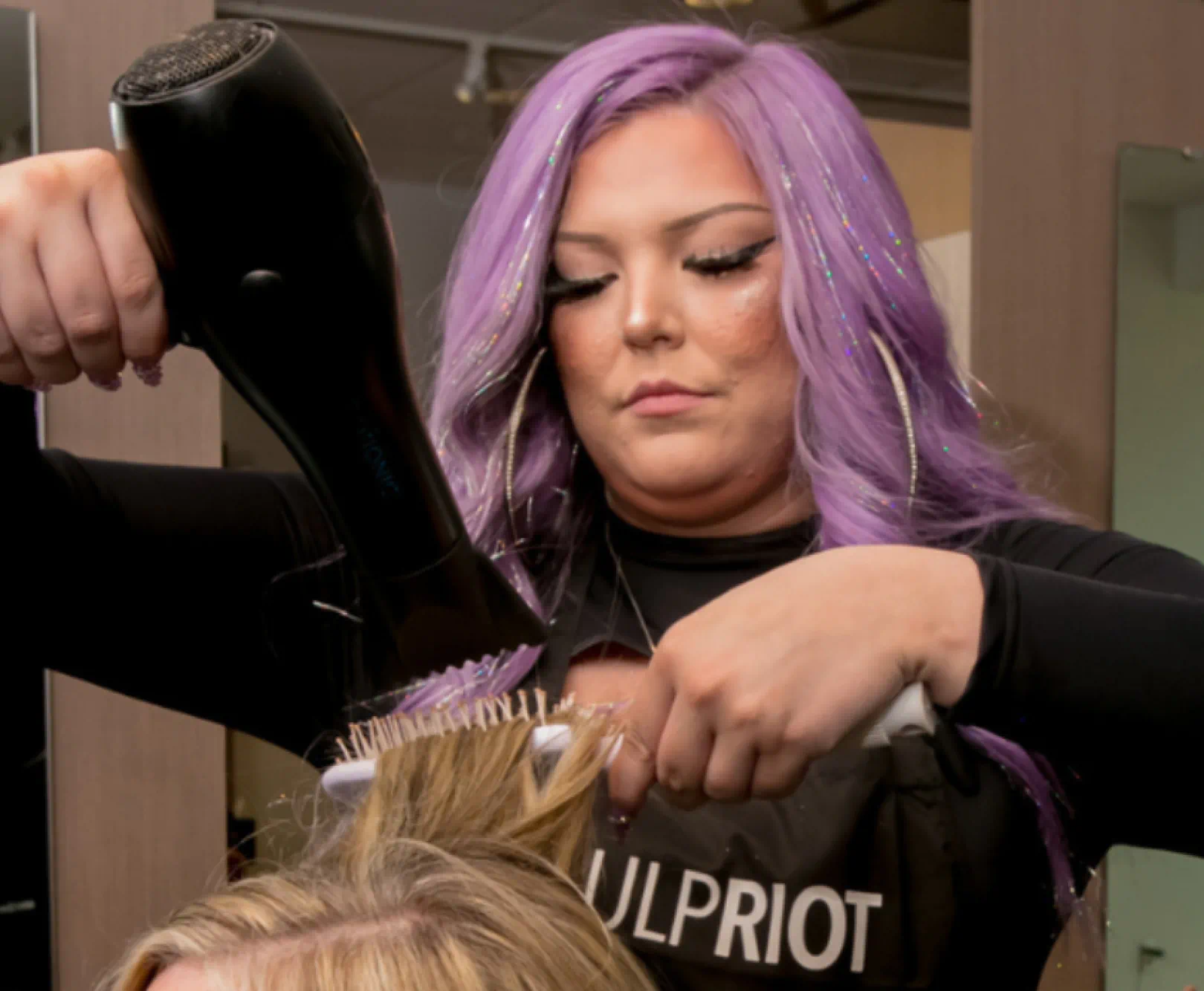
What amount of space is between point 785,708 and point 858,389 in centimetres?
46

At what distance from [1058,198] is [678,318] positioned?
3.71 feet

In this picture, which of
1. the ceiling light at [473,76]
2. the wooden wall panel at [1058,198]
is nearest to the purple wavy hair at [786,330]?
the ceiling light at [473,76]

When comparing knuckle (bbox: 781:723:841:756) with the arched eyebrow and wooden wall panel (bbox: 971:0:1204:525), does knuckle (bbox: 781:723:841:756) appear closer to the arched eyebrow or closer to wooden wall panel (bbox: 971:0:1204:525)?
the arched eyebrow

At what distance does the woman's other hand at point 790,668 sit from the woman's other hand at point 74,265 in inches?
11.4

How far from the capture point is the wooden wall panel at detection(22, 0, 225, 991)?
1440 millimetres

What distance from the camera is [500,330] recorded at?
1042 mm

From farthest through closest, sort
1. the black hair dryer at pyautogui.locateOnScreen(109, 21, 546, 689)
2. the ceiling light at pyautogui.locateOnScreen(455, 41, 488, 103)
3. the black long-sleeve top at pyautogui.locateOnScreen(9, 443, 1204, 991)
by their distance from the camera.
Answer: the ceiling light at pyautogui.locateOnScreen(455, 41, 488, 103)
the black long-sleeve top at pyautogui.locateOnScreen(9, 443, 1204, 991)
the black hair dryer at pyautogui.locateOnScreen(109, 21, 546, 689)

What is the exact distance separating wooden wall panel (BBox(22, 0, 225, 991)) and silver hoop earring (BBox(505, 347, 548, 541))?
0.54m

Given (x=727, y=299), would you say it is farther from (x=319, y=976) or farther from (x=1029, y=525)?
(x=319, y=976)

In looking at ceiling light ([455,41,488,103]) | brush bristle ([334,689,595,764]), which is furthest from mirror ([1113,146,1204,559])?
brush bristle ([334,689,595,764])

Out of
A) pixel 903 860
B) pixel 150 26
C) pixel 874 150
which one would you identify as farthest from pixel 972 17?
pixel 903 860

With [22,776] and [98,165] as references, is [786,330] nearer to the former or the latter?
[98,165]

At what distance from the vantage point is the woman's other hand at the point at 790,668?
0.59 metres

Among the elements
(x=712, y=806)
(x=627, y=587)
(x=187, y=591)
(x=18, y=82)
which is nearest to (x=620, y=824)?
(x=712, y=806)
